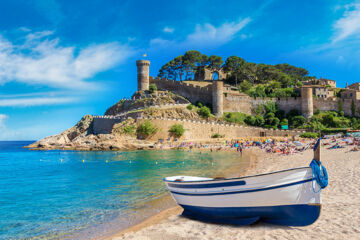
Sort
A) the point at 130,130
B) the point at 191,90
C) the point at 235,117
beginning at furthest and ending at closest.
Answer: the point at 191,90, the point at 235,117, the point at 130,130

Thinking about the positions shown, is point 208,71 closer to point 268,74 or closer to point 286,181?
point 268,74

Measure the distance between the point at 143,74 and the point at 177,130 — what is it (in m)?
24.0

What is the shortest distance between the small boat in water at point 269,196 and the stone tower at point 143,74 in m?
51.7

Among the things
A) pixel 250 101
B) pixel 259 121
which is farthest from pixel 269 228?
pixel 250 101

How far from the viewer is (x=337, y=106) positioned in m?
44.8

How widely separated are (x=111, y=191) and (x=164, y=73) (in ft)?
178

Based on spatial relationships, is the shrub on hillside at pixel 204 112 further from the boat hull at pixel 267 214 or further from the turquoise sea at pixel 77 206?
the boat hull at pixel 267 214

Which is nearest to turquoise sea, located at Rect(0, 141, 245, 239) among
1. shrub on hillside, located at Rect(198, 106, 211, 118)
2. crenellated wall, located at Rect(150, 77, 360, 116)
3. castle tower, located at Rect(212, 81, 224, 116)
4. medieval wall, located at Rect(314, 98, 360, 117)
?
shrub on hillside, located at Rect(198, 106, 211, 118)

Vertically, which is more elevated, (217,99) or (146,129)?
(217,99)

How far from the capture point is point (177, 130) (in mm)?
38094

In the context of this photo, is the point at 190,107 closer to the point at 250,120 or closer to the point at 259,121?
the point at 250,120

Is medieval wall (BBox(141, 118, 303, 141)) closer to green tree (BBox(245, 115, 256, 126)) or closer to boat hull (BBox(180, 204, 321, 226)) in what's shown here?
green tree (BBox(245, 115, 256, 126))

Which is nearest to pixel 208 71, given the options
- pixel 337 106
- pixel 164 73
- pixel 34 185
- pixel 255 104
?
pixel 164 73

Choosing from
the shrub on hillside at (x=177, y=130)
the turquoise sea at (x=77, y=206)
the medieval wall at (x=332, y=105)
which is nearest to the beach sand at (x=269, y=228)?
the turquoise sea at (x=77, y=206)
